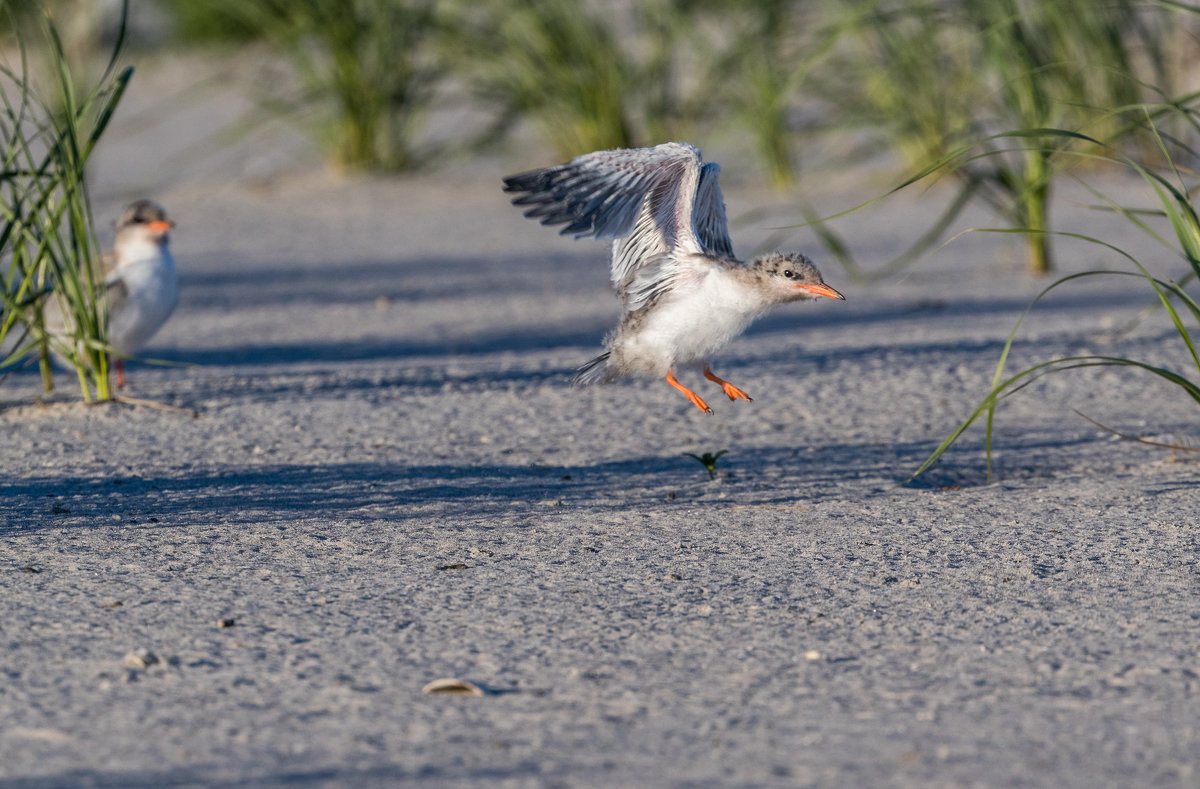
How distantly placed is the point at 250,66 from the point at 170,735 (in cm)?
1558

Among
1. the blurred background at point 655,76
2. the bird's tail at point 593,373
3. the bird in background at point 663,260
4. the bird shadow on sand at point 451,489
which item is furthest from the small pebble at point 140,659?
the blurred background at point 655,76

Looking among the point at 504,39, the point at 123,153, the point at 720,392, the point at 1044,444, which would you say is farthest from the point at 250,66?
the point at 1044,444

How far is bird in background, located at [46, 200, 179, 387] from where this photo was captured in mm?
4613

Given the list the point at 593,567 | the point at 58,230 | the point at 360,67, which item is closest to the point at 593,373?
the point at 593,567

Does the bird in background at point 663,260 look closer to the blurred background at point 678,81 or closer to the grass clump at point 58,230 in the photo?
the grass clump at point 58,230

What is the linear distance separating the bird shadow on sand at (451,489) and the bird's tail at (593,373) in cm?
25

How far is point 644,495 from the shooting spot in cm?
348

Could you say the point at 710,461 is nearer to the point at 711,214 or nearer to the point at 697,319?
the point at 697,319

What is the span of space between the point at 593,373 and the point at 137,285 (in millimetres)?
1876

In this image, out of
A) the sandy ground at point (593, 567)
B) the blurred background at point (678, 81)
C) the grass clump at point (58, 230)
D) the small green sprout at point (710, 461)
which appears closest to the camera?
the sandy ground at point (593, 567)

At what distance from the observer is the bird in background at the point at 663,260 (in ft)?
10.5

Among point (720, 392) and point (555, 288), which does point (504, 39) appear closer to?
point (555, 288)

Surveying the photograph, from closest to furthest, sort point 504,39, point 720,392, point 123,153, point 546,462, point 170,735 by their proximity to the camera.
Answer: point 170,735
point 546,462
point 720,392
point 504,39
point 123,153

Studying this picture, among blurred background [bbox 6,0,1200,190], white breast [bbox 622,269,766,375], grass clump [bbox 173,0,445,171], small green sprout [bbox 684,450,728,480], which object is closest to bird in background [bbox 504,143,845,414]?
white breast [bbox 622,269,766,375]
